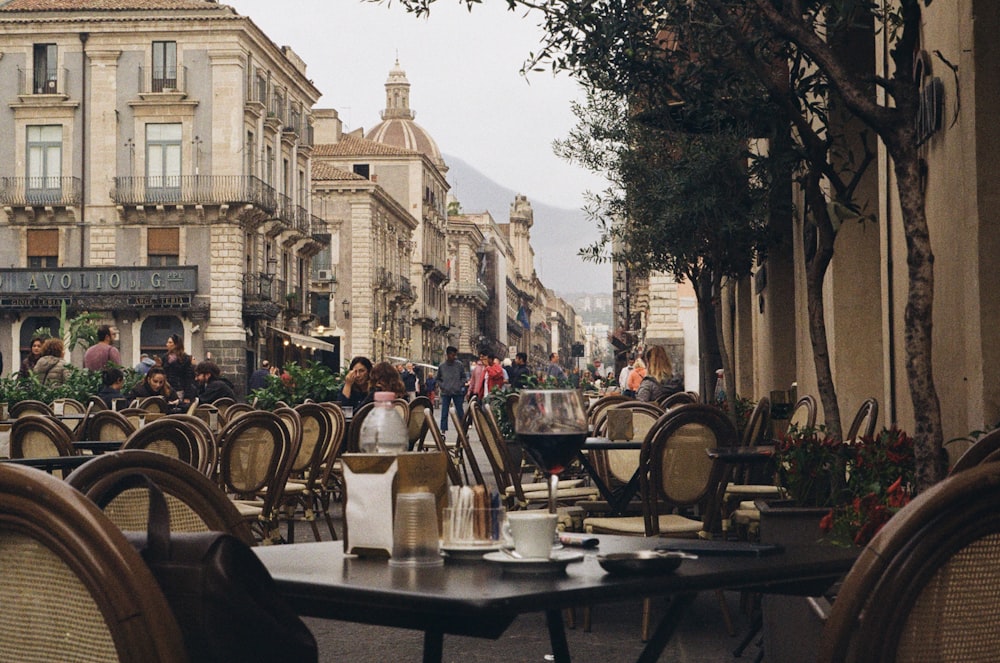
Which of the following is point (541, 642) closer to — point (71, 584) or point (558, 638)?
point (558, 638)

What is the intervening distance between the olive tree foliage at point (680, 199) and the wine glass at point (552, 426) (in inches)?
370

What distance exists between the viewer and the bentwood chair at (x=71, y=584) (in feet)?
5.90

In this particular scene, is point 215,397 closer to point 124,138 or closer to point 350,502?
point 350,502

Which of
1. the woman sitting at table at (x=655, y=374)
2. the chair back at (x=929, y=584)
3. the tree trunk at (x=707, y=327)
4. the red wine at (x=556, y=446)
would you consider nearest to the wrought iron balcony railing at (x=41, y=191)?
the tree trunk at (x=707, y=327)

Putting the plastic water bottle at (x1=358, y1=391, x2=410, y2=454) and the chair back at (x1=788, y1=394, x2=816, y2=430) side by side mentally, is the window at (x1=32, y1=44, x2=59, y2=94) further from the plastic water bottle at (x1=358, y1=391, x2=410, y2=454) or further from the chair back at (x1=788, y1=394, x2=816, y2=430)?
the plastic water bottle at (x1=358, y1=391, x2=410, y2=454)

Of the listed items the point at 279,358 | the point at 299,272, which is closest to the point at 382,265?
the point at 299,272

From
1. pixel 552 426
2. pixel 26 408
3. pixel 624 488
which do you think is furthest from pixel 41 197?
pixel 552 426

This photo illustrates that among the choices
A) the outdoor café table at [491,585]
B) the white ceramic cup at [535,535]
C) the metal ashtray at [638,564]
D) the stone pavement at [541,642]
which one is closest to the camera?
the outdoor café table at [491,585]

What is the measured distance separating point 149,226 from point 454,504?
4412 centimetres

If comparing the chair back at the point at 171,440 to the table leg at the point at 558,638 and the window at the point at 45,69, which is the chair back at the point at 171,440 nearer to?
the table leg at the point at 558,638

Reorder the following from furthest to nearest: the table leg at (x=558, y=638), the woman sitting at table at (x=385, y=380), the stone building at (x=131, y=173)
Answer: the stone building at (x=131, y=173)
the woman sitting at table at (x=385, y=380)
the table leg at (x=558, y=638)

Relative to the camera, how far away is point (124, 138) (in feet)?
148

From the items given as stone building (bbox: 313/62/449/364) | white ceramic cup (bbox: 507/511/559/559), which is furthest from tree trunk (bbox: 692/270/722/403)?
stone building (bbox: 313/62/449/364)

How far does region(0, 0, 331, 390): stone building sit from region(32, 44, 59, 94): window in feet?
0.15
